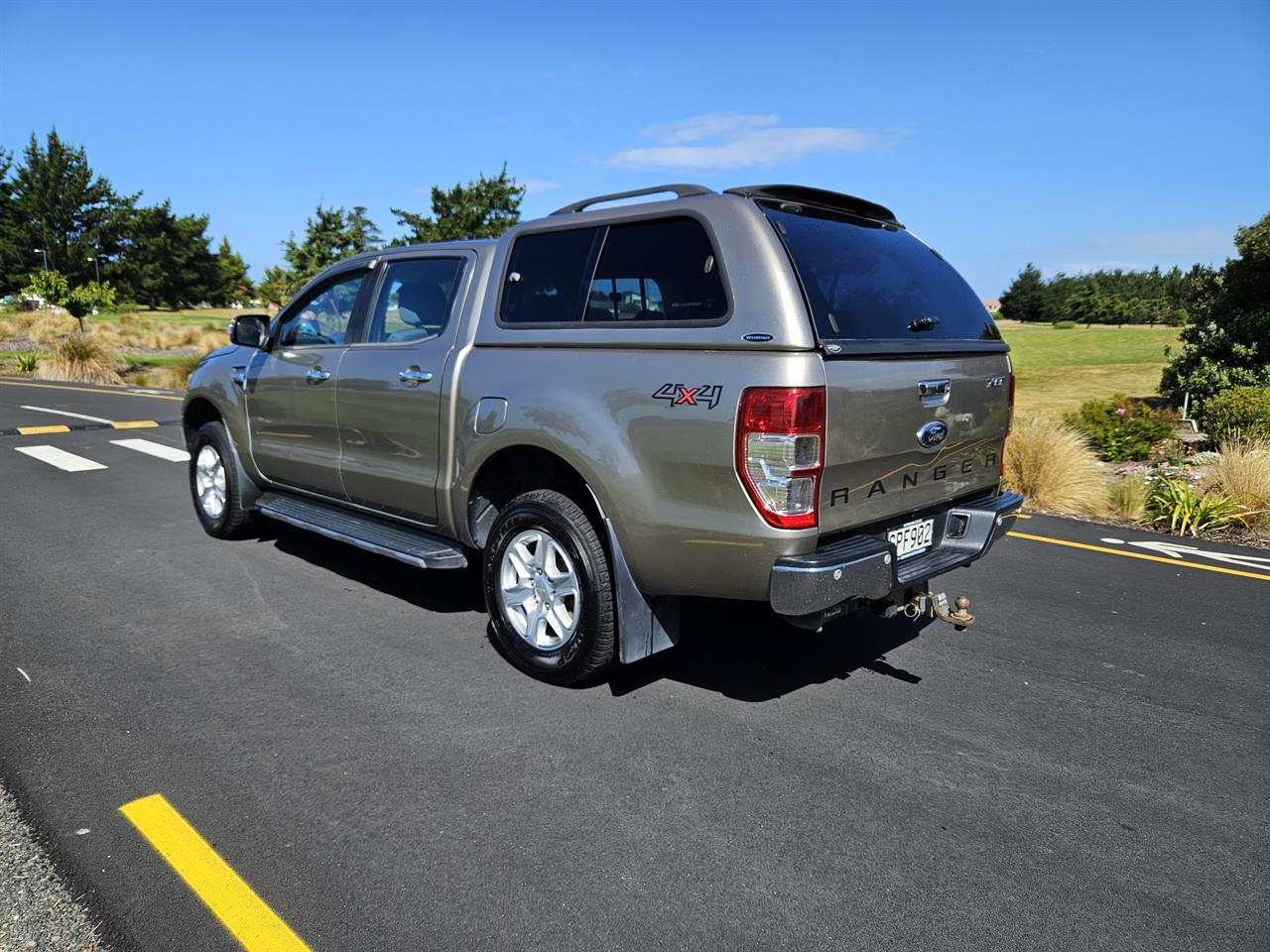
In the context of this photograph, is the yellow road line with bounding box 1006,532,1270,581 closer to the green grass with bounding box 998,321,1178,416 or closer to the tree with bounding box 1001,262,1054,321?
the green grass with bounding box 998,321,1178,416

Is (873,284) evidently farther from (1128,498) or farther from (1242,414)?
(1242,414)

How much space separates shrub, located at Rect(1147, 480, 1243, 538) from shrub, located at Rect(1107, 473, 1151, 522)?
175 millimetres

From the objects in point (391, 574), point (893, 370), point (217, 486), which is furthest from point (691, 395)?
point (217, 486)

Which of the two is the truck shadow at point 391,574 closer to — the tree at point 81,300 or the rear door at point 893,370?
the rear door at point 893,370

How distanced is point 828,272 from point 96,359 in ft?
79.2

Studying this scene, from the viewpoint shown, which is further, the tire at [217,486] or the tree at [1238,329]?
the tree at [1238,329]

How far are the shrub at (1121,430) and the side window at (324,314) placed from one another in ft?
33.7

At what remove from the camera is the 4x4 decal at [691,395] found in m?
3.22

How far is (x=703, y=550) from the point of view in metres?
3.35

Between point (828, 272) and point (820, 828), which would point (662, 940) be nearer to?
point (820, 828)

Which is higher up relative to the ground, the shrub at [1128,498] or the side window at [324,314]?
the side window at [324,314]

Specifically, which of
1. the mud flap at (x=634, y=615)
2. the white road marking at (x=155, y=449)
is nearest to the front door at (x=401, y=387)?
the mud flap at (x=634, y=615)

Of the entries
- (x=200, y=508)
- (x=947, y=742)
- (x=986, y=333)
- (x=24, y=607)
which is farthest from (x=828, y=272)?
(x=200, y=508)

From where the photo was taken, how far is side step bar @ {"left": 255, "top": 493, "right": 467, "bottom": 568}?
175 inches
